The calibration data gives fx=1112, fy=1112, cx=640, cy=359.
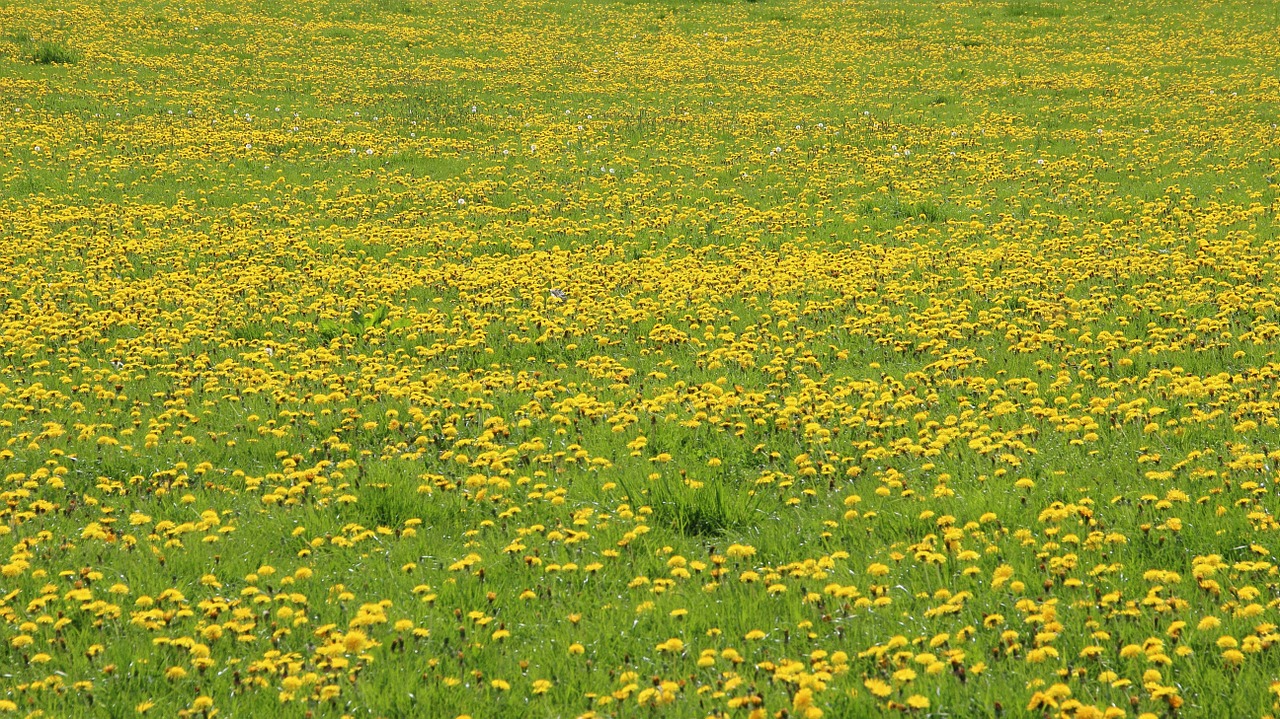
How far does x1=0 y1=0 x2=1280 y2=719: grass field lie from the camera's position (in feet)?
16.6

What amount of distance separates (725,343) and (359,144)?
43.5 ft

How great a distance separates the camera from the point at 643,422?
8391mm

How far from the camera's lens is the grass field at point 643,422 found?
5.07 metres

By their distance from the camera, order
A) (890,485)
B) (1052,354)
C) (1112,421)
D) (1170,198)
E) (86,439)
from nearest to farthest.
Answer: (890,485) → (1112,421) → (86,439) → (1052,354) → (1170,198)

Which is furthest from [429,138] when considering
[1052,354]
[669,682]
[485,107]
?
[669,682]

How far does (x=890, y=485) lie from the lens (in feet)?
22.4

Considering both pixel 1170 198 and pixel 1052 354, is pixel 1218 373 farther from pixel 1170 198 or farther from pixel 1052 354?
pixel 1170 198

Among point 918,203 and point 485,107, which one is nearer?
point 918,203

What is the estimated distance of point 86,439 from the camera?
8.30 m

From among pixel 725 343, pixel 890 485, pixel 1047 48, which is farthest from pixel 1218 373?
pixel 1047 48

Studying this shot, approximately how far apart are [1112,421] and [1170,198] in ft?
30.8

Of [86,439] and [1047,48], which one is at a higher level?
[1047,48]

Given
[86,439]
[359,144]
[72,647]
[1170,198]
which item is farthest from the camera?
[359,144]

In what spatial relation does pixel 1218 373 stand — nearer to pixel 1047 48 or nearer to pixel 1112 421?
pixel 1112 421
